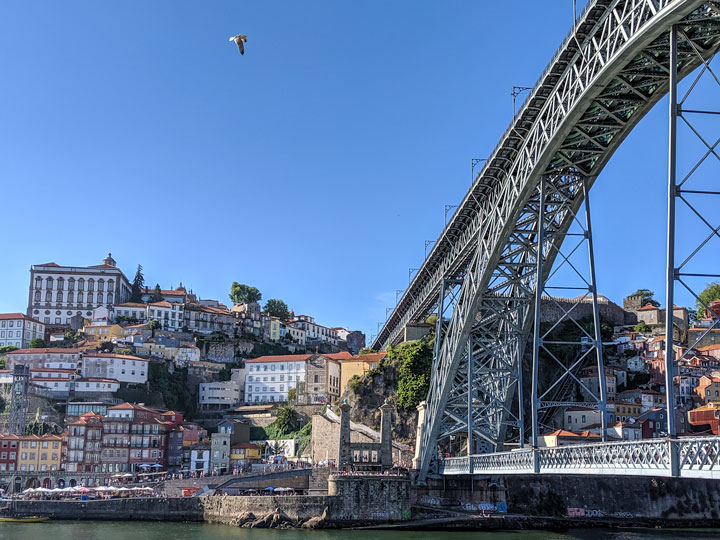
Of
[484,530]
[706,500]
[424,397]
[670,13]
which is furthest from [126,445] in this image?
[670,13]

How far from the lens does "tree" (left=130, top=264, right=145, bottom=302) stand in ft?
322

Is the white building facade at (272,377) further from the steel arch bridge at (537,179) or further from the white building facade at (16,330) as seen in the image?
the steel arch bridge at (537,179)

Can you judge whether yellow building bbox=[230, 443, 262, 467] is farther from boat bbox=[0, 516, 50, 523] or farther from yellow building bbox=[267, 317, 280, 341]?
yellow building bbox=[267, 317, 280, 341]

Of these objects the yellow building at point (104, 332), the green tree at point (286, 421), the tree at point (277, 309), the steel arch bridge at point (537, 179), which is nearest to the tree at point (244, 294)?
the tree at point (277, 309)

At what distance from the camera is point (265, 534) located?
3856cm

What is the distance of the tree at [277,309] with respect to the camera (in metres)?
99.8

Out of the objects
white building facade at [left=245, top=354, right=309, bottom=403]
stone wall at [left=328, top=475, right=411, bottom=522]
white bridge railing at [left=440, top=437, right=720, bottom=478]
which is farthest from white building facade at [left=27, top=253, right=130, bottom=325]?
white bridge railing at [left=440, top=437, right=720, bottom=478]

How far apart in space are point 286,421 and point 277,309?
3692cm

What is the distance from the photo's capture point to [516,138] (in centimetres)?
3275

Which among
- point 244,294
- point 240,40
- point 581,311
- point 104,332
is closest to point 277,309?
point 244,294

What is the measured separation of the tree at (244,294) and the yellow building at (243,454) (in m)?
39.7

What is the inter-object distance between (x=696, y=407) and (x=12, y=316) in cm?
6321

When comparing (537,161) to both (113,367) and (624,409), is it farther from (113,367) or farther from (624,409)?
(113,367)

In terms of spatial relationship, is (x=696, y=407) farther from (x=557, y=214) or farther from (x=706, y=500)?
(x=557, y=214)
